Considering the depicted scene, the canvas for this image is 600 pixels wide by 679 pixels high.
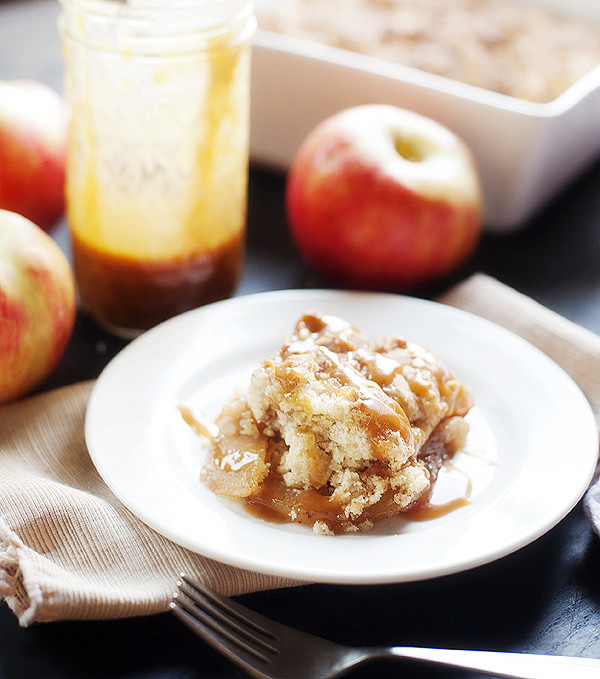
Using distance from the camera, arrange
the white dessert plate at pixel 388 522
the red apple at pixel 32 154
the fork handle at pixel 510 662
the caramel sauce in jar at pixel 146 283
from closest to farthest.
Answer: the fork handle at pixel 510 662
the white dessert plate at pixel 388 522
the caramel sauce in jar at pixel 146 283
the red apple at pixel 32 154

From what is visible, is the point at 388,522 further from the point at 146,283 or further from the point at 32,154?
the point at 32,154

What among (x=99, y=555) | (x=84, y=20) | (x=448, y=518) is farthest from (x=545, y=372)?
(x=84, y=20)

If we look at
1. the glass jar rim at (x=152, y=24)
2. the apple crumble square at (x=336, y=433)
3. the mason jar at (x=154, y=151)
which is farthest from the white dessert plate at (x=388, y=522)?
the glass jar rim at (x=152, y=24)

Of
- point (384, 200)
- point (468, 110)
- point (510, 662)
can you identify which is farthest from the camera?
point (468, 110)

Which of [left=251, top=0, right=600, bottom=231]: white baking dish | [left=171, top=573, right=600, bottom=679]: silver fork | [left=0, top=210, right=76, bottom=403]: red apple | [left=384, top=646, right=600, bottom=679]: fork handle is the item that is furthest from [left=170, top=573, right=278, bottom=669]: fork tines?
[left=251, top=0, right=600, bottom=231]: white baking dish

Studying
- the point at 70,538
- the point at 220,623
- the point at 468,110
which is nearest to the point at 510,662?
the point at 220,623

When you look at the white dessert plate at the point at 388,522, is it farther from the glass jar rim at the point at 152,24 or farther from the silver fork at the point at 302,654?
the glass jar rim at the point at 152,24

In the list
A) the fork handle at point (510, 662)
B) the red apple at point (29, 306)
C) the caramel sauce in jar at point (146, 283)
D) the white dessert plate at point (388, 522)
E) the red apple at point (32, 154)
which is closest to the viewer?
the fork handle at point (510, 662)

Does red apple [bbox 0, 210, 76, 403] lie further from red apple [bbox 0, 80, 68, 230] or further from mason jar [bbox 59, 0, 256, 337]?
red apple [bbox 0, 80, 68, 230]

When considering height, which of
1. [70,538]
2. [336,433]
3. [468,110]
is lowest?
[70,538]
